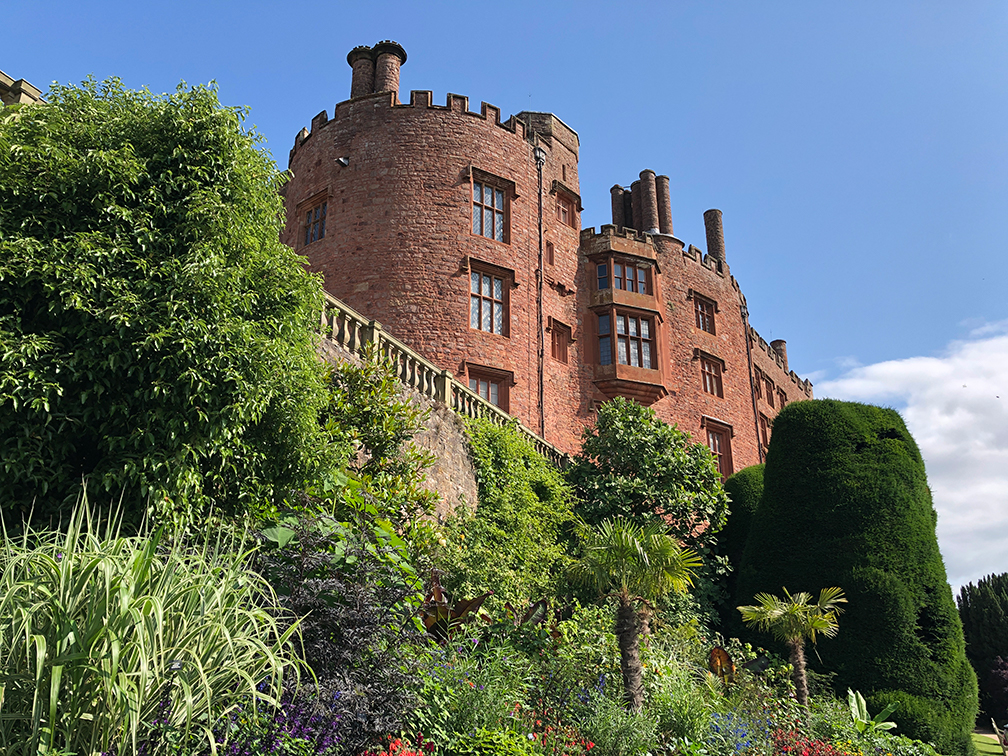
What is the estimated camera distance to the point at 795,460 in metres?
15.9

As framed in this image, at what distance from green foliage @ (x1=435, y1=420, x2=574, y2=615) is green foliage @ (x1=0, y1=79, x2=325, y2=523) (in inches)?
146

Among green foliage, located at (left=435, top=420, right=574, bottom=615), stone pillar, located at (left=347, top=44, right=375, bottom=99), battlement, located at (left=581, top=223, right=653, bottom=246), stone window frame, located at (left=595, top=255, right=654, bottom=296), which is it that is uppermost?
stone pillar, located at (left=347, top=44, right=375, bottom=99)

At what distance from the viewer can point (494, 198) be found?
70.4 ft

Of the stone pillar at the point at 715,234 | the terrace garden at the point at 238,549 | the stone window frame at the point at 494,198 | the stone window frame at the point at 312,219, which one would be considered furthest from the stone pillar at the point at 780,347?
the terrace garden at the point at 238,549

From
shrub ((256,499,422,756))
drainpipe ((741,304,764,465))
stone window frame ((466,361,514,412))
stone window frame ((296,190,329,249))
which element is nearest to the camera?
shrub ((256,499,422,756))

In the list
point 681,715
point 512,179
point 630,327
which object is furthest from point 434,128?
point 681,715

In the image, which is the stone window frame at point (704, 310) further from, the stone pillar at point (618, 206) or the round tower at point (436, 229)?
the round tower at point (436, 229)

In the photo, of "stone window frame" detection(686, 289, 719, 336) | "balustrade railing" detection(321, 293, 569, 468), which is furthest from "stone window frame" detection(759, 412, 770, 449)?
"balustrade railing" detection(321, 293, 569, 468)

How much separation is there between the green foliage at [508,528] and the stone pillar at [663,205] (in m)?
14.4

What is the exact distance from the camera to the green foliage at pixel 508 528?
10.7 meters

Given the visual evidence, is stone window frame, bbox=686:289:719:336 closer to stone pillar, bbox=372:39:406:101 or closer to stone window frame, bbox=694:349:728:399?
stone window frame, bbox=694:349:728:399

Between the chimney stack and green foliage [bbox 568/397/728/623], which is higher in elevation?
the chimney stack

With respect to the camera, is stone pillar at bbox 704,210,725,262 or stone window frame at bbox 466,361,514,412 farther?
stone pillar at bbox 704,210,725,262

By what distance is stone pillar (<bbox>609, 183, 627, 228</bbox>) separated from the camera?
2981 centimetres
